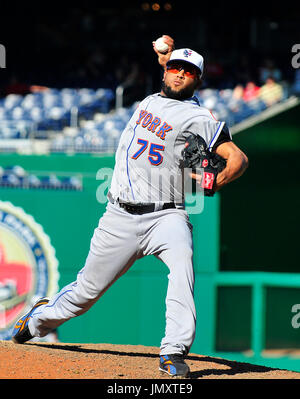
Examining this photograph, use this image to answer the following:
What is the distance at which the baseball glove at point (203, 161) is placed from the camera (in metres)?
3.64

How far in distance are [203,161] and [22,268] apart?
4.56 m

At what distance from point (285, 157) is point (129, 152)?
23.8 ft

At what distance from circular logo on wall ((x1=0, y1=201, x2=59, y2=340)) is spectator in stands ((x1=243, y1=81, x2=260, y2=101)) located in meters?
4.94

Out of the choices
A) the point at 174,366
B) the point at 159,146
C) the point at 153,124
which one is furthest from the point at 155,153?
the point at 174,366

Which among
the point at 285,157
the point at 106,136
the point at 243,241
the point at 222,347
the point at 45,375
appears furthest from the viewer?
the point at 285,157

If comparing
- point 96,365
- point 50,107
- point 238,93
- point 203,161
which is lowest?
point 96,365

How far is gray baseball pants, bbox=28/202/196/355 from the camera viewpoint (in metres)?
3.70

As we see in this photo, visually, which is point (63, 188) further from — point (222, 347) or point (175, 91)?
point (175, 91)

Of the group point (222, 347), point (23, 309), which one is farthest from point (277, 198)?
point (23, 309)

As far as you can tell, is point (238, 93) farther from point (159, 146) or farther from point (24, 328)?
point (159, 146)

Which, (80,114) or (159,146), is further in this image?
(80,114)

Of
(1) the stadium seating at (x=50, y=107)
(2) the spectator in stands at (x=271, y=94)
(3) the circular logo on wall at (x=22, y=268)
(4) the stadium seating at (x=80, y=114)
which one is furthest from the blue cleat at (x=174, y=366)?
(1) the stadium seating at (x=50, y=107)

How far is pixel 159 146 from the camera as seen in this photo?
379 centimetres

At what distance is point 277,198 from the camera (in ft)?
34.0
